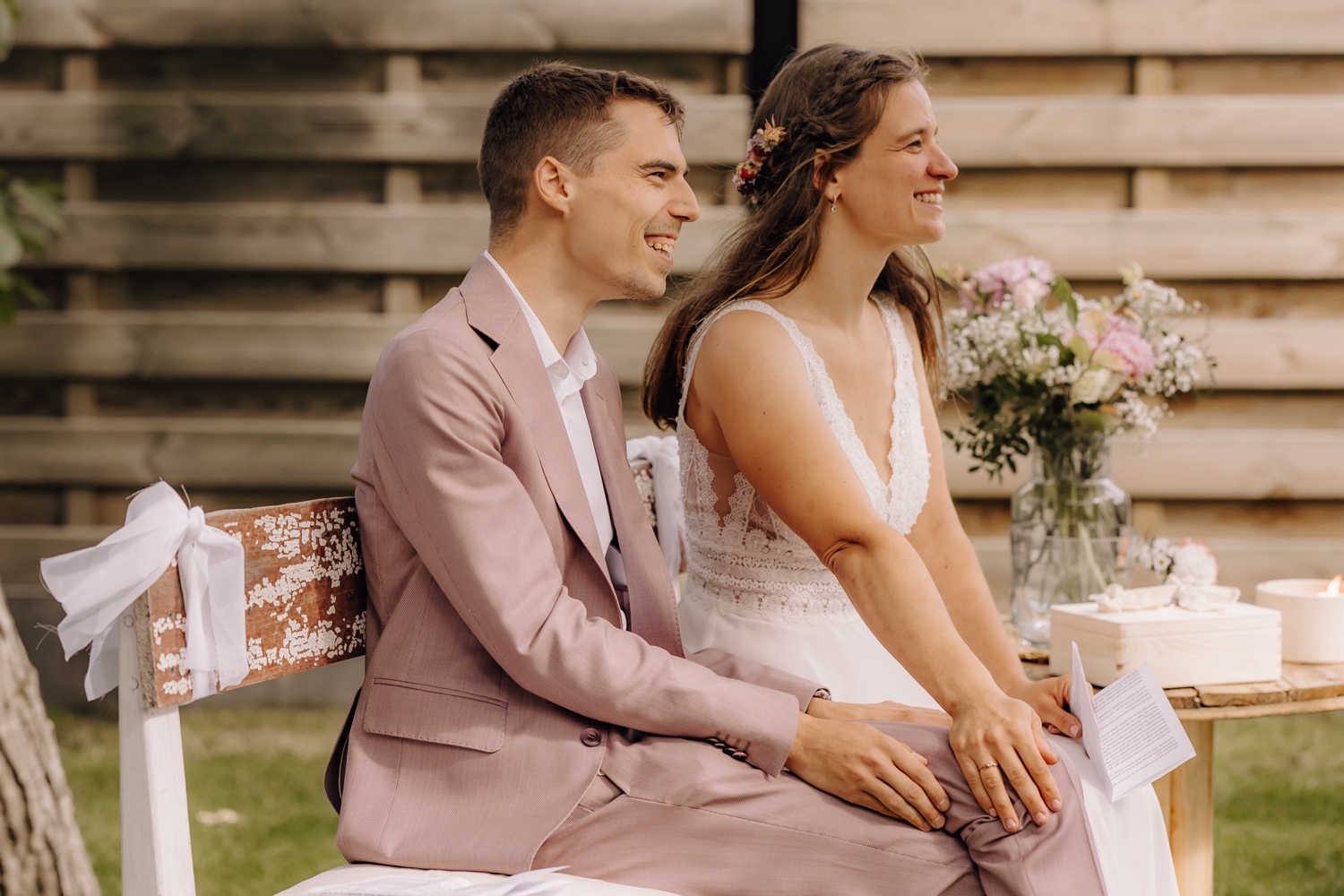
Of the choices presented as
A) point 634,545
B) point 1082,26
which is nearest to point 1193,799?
point 634,545

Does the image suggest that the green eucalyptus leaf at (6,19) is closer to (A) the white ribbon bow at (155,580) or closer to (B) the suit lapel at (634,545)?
(A) the white ribbon bow at (155,580)

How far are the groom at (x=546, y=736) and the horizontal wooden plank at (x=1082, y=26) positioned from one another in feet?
9.51

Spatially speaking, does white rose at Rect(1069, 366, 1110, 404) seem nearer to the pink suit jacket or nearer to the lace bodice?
the lace bodice

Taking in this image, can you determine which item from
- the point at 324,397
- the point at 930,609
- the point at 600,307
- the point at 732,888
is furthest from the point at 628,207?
the point at 324,397

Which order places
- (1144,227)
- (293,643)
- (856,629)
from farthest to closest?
(1144,227) < (856,629) < (293,643)

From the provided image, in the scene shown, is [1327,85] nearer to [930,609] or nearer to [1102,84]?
[1102,84]

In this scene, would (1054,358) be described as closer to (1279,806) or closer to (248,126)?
(1279,806)

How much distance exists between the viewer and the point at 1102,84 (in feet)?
14.8

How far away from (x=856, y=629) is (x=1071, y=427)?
62 cm

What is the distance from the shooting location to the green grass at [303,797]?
3518 mm

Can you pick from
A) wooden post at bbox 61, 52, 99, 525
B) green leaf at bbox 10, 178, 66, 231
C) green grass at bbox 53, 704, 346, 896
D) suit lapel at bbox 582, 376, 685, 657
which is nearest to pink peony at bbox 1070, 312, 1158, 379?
suit lapel at bbox 582, 376, 685, 657

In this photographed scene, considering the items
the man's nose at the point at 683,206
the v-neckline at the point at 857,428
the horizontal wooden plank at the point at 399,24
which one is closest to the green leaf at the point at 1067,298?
the v-neckline at the point at 857,428

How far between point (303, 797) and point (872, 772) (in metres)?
2.70

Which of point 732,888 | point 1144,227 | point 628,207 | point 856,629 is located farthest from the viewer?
point 1144,227
